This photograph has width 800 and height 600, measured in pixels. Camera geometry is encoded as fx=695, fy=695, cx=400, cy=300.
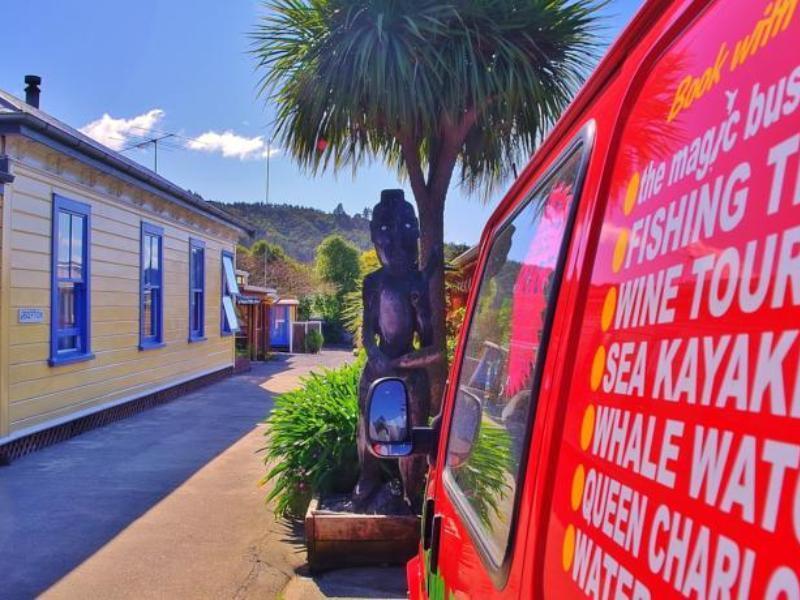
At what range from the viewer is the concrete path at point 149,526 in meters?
4.52

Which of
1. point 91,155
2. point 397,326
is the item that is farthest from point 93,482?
point 91,155

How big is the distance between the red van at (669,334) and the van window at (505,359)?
1cm

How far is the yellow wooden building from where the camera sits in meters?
7.86

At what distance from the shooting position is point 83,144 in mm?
8750

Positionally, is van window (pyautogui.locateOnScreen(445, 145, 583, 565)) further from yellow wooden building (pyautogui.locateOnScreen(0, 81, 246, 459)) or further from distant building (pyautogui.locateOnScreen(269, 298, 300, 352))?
distant building (pyautogui.locateOnScreen(269, 298, 300, 352))

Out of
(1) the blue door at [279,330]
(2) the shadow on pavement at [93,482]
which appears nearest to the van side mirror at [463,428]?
(2) the shadow on pavement at [93,482]

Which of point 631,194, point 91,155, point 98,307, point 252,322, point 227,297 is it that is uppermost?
point 91,155

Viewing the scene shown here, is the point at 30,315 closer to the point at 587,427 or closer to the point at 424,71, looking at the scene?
the point at 424,71

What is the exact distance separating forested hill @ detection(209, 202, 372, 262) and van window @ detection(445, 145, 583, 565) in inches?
3226

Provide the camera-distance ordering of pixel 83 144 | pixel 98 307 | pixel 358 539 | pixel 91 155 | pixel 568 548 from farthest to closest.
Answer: pixel 98 307, pixel 91 155, pixel 83 144, pixel 358 539, pixel 568 548

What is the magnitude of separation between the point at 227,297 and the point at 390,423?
16.3 m

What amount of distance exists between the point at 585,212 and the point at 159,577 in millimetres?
4445

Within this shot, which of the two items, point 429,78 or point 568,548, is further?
point 429,78

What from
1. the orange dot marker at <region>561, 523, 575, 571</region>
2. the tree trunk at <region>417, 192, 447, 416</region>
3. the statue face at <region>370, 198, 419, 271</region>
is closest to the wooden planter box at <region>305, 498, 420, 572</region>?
the tree trunk at <region>417, 192, 447, 416</region>
